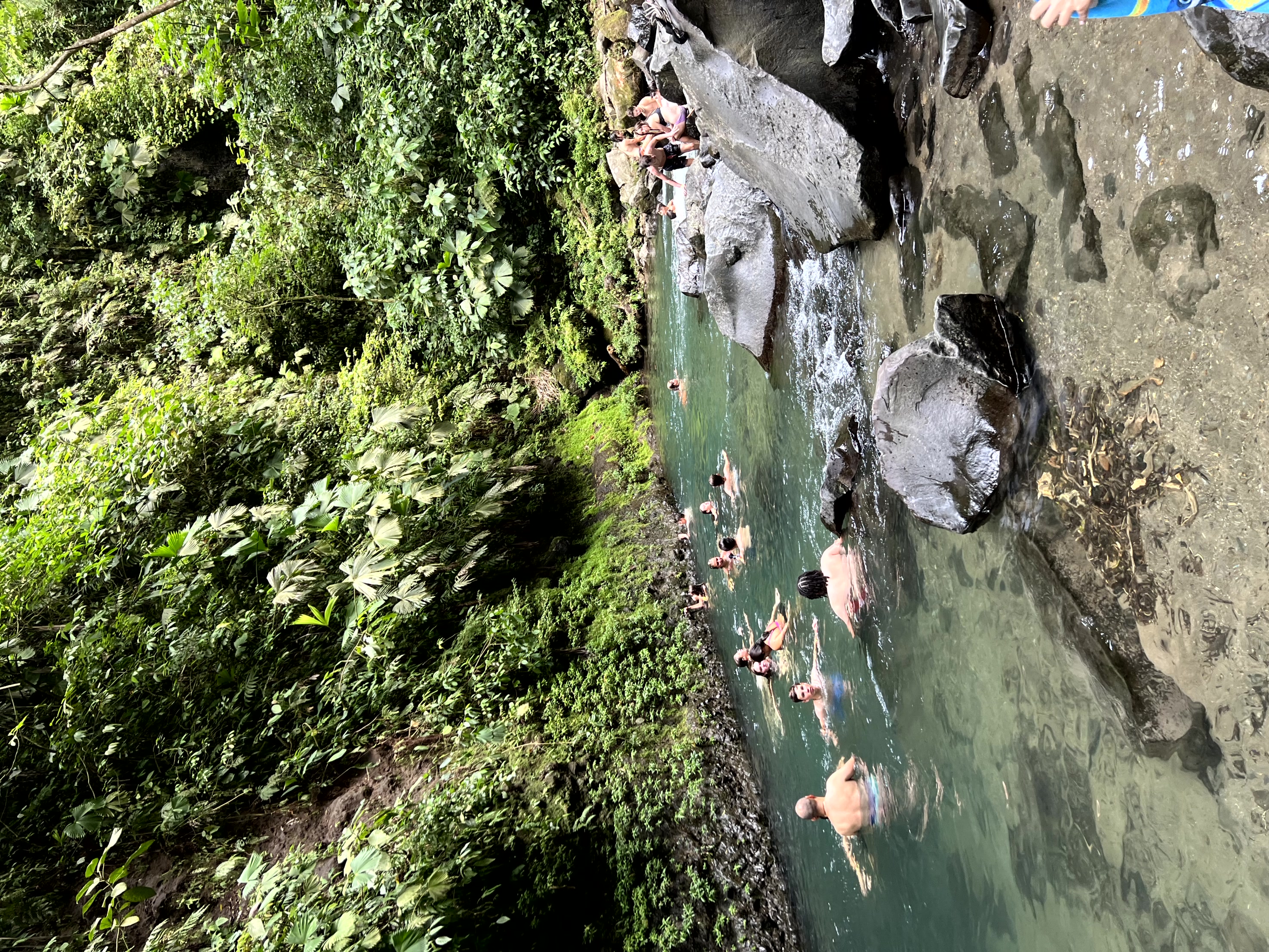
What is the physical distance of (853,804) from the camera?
12.6 ft

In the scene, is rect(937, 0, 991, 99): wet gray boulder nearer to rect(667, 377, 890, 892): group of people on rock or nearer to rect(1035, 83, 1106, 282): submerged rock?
rect(1035, 83, 1106, 282): submerged rock

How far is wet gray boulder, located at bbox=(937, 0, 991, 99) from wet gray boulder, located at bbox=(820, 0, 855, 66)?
1.70ft

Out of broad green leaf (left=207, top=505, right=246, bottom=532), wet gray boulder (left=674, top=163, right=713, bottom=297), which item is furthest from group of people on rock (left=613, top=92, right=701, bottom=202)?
broad green leaf (left=207, top=505, right=246, bottom=532)

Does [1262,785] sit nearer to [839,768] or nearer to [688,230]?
[839,768]

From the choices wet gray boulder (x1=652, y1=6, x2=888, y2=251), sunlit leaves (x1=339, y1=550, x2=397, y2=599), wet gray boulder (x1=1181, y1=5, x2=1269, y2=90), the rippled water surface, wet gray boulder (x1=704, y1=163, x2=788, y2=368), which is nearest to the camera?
wet gray boulder (x1=1181, y1=5, x2=1269, y2=90)

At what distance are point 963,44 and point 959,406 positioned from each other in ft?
3.94

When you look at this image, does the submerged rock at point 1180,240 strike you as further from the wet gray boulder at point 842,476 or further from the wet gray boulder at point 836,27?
the wet gray boulder at point 842,476

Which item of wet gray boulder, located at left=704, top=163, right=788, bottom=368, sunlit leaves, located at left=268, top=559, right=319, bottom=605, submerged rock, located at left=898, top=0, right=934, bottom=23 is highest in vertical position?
submerged rock, located at left=898, top=0, right=934, bottom=23

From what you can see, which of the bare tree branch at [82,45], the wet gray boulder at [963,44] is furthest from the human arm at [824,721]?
the bare tree branch at [82,45]

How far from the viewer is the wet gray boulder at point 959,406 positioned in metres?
2.48

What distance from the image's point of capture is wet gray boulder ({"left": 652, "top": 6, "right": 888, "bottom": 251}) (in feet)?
10.6

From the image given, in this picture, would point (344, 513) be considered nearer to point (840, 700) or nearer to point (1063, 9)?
point (840, 700)

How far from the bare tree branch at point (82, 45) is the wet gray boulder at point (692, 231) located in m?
3.49

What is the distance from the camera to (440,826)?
5.30 meters
